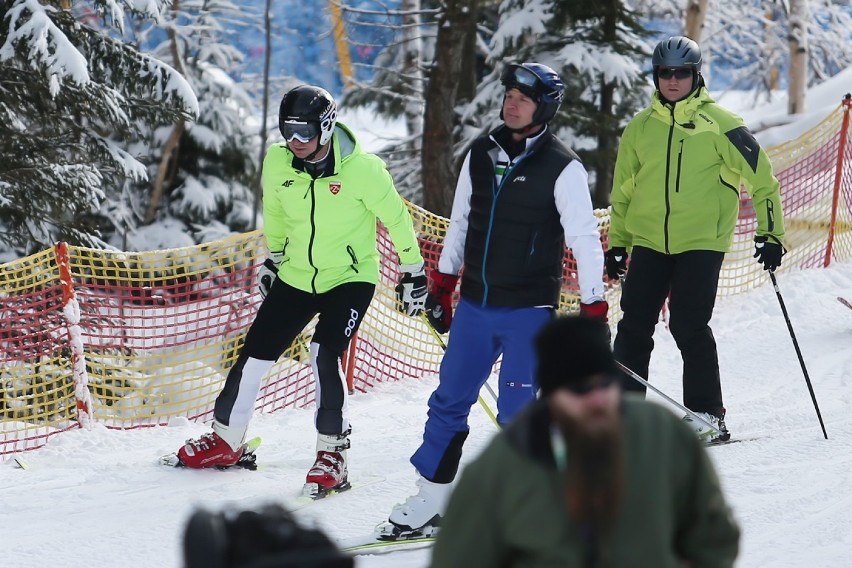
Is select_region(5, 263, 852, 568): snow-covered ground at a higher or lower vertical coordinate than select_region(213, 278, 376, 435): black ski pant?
lower

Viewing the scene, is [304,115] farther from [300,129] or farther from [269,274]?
A: [269,274]

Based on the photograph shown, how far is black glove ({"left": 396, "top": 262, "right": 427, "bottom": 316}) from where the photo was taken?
5094 mm

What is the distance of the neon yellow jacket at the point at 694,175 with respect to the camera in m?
5.54

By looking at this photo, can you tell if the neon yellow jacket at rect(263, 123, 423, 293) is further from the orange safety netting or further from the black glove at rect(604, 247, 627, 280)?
the orange safety netting

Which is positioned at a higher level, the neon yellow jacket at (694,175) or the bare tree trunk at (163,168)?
the neon yellow jacket at (694,175)

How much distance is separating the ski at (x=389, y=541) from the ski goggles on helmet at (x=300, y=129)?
69.3 inches

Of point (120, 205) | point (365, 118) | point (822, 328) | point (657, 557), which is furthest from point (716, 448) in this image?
point (365, 118)

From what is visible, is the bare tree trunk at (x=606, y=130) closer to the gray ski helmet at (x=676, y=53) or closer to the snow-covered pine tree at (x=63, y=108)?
the snow-covered pine tree at (x=63, y=108)

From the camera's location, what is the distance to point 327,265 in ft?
17.0

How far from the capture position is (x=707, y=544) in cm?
216

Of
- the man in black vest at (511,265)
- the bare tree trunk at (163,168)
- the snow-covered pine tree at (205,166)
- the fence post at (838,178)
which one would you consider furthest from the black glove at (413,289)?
the bare tree trunk at (163,168)

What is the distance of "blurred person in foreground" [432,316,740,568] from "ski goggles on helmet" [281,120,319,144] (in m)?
3.04

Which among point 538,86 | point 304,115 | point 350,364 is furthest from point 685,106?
point 350,364

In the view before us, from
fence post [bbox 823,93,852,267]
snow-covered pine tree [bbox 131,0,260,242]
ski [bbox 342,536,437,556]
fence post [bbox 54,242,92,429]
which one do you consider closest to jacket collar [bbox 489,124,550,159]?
ski [bbox 342,536,437,556]
